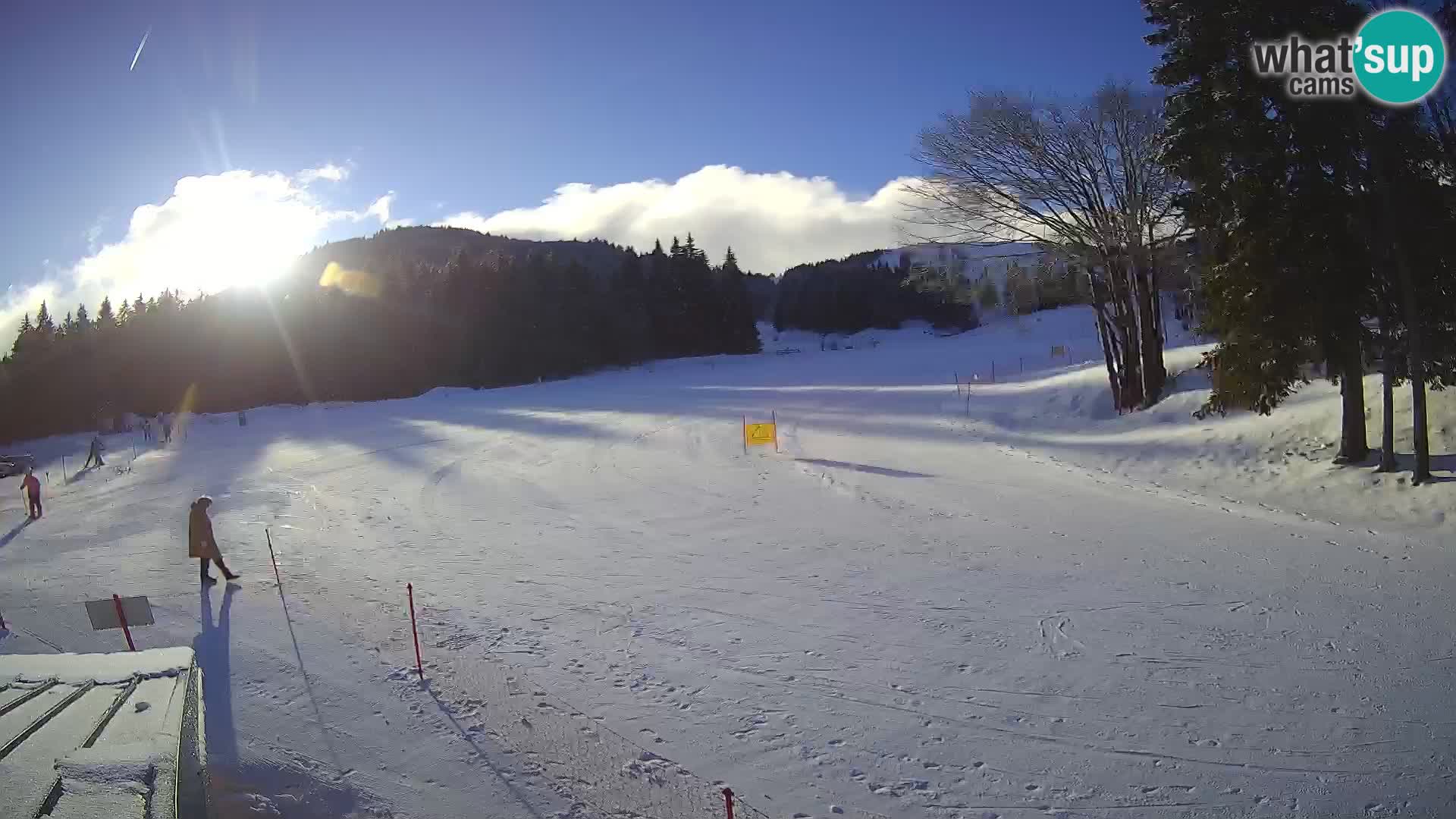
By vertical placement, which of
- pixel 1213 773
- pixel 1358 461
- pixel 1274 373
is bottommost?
pixel 1213 773

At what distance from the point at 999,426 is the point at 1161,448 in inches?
280

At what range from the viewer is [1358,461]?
1301cm

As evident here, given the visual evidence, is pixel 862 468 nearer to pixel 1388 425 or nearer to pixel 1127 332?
pixel 1127 332

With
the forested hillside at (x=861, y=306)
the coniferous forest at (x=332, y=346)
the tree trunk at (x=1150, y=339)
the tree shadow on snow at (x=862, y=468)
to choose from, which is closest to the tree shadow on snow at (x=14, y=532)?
the tree shadow on snow at (x=862, y=468)

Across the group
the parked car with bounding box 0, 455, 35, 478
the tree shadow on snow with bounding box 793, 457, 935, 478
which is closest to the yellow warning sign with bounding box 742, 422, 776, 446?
the tree shadow on snow with bounding box 793, 457, 935, 478

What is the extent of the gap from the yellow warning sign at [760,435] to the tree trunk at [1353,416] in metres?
13.0

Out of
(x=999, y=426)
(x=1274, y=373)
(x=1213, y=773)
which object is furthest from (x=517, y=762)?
(x=999, y=426)

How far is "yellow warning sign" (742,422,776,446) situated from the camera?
22.6m

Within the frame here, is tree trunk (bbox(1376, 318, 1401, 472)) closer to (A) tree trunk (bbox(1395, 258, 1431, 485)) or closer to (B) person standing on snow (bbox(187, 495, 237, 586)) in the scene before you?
(A) tree trunk (bbox(1395, 258, 1431, 485))

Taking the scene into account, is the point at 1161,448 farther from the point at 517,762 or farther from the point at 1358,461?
the point at 517,762

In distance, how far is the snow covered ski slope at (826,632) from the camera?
5691 millimetres

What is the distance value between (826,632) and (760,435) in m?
14.3

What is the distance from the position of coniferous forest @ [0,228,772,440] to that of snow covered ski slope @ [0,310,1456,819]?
41877mm

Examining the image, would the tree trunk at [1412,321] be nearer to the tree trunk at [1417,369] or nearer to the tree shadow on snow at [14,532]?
the tree trunk at [1417,369]
